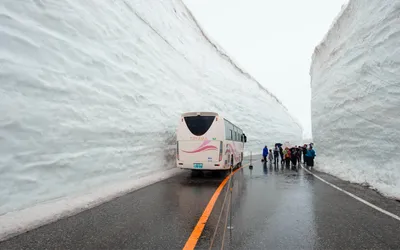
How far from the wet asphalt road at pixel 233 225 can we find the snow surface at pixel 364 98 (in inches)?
Result: 123

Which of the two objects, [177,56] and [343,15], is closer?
[343,15]

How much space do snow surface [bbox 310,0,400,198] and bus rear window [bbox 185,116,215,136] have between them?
6346 millimetres

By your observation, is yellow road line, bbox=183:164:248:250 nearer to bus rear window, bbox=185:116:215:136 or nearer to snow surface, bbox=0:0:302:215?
snow surface, bbox=0:0:302:215

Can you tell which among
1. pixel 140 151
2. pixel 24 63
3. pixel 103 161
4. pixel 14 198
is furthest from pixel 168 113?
pixel 14 198

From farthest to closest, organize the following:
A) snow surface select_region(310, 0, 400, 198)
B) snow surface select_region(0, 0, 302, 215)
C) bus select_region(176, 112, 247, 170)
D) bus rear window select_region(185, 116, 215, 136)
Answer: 1. bus rear window select_region(185, 116, 215, 136)
2. bus select_region(176, 112, 247, 170)
3. snow surface select_region(310, 0, 400, 198)
4. snow surface select_region(0, 0, 302, 215)

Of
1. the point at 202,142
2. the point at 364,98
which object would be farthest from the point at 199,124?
the point at 364,98

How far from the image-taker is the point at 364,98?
12.2 m

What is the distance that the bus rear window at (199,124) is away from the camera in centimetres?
1134

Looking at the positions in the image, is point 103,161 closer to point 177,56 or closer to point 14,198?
point 14,198

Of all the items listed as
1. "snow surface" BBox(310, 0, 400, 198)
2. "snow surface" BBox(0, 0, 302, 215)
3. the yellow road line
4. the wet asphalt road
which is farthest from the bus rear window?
"snow surface" BBox(310, 0, 400, 198)

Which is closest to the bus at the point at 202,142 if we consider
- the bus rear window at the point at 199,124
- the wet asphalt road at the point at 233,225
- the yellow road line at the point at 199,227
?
the bus rear window at the point at 199,124

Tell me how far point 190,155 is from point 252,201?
499 cm

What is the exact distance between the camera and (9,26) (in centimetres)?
629

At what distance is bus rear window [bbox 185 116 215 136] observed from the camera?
1134 centimetres
